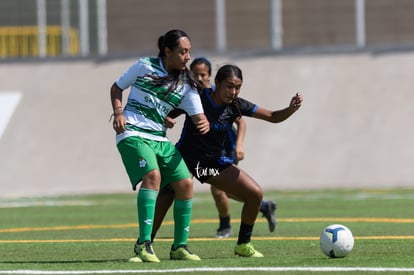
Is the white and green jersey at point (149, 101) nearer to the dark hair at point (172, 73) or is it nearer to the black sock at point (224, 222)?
the dark hair at point (172, 73)

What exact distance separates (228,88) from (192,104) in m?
0.45

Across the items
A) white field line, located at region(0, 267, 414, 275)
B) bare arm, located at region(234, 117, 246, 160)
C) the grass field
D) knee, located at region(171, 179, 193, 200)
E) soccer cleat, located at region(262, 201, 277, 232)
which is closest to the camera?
white field line, located at region(0, 267, 414, 275)

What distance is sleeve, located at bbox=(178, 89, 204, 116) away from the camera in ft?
33.3

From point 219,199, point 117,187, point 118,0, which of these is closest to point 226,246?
point 219,199

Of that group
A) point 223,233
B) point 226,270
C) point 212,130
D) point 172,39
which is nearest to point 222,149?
point 212,130

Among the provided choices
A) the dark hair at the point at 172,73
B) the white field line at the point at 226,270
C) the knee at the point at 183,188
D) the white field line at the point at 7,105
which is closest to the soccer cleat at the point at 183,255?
the knee at the point at 183,188

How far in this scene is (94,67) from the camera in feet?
77.8

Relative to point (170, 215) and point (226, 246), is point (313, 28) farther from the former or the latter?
point (226, 246)

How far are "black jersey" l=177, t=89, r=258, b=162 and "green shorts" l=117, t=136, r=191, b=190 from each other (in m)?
0.50

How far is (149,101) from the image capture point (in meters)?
10.1

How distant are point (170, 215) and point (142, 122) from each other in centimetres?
760

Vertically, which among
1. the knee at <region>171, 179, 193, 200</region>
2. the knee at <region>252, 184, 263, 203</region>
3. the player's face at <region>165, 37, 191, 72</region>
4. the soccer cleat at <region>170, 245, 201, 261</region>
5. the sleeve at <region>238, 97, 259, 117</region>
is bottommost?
the soccer cleat at <region>170, 245, 201, 261</region>

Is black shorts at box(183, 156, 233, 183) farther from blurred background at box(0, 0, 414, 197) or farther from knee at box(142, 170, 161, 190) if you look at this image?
blurred background at box(0, 0, 414, 197)

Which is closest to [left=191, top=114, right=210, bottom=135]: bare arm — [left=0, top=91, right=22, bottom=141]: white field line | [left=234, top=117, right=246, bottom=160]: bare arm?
[left=234, top=117, right=246, bottom=160]: bare arm
